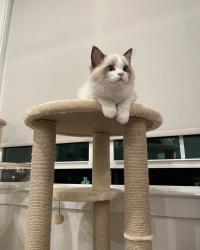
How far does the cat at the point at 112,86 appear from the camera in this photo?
77 centimetres

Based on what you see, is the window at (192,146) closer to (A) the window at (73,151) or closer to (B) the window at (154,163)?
(B) the window at (154,163)

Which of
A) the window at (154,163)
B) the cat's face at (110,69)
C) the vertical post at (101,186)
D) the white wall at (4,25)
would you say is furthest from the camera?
the white wall at (4,25)

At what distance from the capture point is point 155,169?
4.14 ft

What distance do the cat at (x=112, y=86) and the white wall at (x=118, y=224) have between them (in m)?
0.60

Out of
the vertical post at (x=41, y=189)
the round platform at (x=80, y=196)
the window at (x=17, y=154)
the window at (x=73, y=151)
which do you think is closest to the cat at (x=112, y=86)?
the vertical post at (x=41, y=189)

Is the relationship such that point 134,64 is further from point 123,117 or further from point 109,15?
point 123,117

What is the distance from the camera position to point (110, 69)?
2.64 feet

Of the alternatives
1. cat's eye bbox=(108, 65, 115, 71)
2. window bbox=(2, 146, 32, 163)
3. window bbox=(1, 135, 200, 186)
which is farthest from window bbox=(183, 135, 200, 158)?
window bbox=(2, 146, 32, 163)

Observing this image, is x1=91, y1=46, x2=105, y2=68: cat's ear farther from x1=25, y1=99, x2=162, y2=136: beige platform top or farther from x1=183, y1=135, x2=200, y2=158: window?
x1=183, y1=135, x2=200, y2=158: window

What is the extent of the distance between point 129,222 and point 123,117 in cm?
37

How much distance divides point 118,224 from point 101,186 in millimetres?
320

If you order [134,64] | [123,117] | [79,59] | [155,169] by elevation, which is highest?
[79,59]

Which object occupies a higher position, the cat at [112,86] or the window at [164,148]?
the cat at [112,86]

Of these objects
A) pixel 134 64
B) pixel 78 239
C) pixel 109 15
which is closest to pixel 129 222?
pixel 78 239
